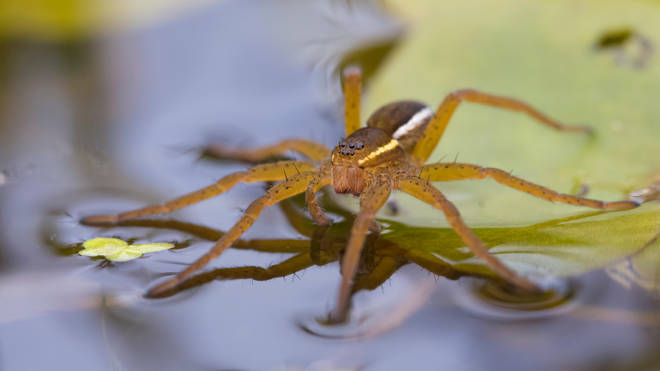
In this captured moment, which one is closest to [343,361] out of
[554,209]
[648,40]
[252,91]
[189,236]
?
[189,236]

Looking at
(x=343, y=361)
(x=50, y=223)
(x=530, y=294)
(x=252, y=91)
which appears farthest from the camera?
(x=252, y=91)

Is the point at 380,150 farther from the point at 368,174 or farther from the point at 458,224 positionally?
the point at 458,224

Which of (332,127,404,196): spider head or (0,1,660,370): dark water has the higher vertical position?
(332,127,404,196): spider head

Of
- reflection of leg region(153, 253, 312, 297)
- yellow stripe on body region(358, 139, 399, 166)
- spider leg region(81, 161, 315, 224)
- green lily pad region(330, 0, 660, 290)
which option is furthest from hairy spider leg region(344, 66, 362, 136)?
reflection of leg region(153, 253, 312, 297)

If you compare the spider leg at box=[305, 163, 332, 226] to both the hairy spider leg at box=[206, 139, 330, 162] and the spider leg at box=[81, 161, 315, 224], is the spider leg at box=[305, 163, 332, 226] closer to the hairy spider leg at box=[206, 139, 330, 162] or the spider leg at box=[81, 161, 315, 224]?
the spider leg at box=[81, 161, 315, 224]

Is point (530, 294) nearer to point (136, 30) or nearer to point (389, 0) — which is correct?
point (389, 0)

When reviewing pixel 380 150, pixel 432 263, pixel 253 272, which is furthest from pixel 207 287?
pixel 380 150

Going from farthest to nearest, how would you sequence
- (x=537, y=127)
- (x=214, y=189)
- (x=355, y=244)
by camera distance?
(x=537, y=127)
(x=214, y=189)
(x=355, y=244)
